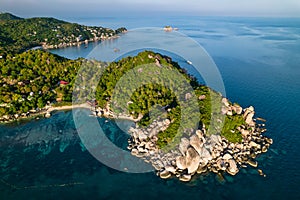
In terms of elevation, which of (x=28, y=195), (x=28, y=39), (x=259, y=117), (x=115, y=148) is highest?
(x=28, y=39)

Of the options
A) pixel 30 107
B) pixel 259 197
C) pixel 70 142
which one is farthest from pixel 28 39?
pixel 259 197

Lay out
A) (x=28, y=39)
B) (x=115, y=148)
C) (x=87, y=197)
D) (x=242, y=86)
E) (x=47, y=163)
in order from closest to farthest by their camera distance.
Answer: (x=87, y=197), (x=47, y=163), (x=115, y=148), (x=242, y=86), (x=28, y=39)

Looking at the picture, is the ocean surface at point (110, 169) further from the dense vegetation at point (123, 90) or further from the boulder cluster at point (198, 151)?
the dense vegetation at point (123, 90)

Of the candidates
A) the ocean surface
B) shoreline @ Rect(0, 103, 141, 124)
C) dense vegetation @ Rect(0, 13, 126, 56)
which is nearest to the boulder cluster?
the ocean surface

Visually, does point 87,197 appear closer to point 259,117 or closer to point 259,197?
point 259,197

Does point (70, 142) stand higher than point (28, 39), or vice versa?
point (28, 39)

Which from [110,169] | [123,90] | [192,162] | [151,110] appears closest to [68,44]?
[123,90]
